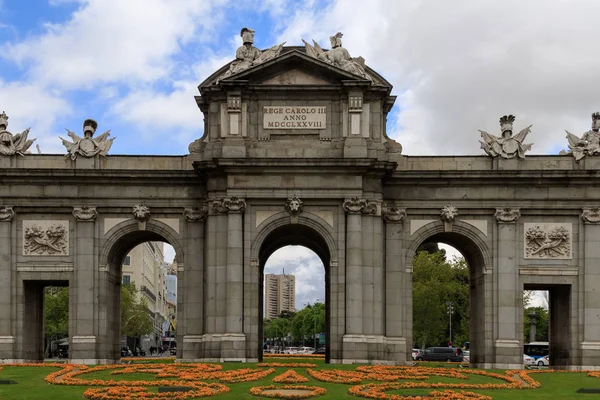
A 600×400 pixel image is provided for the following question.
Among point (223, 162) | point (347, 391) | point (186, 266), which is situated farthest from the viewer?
point (186, 266)

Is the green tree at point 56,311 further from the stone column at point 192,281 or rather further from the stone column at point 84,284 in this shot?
the stone column at point 192,281

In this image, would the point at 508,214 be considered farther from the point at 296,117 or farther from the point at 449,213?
the point at 296,117

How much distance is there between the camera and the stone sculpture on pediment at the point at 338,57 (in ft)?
166

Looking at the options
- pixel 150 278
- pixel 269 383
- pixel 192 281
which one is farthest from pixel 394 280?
pixel 150 278

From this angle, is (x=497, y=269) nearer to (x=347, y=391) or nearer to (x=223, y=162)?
(x=223, y=162)

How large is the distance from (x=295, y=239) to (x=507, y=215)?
12982 mm

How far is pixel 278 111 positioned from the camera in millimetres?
50562

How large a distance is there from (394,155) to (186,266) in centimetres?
1334

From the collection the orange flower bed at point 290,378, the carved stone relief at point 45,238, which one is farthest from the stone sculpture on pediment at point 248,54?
the orange flower bed at point 290,378

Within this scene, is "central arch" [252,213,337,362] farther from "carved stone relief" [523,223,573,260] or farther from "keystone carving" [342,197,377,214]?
"carved stone relief" [523,223,573,260]

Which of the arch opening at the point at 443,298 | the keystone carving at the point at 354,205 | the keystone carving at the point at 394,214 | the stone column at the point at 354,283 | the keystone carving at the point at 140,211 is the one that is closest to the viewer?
the stone column at the point at 354,283

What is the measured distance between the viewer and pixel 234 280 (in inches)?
1928

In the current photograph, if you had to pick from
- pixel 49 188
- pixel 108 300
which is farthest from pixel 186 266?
pixel 49 188

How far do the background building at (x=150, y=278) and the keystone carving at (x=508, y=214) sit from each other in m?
69.0
